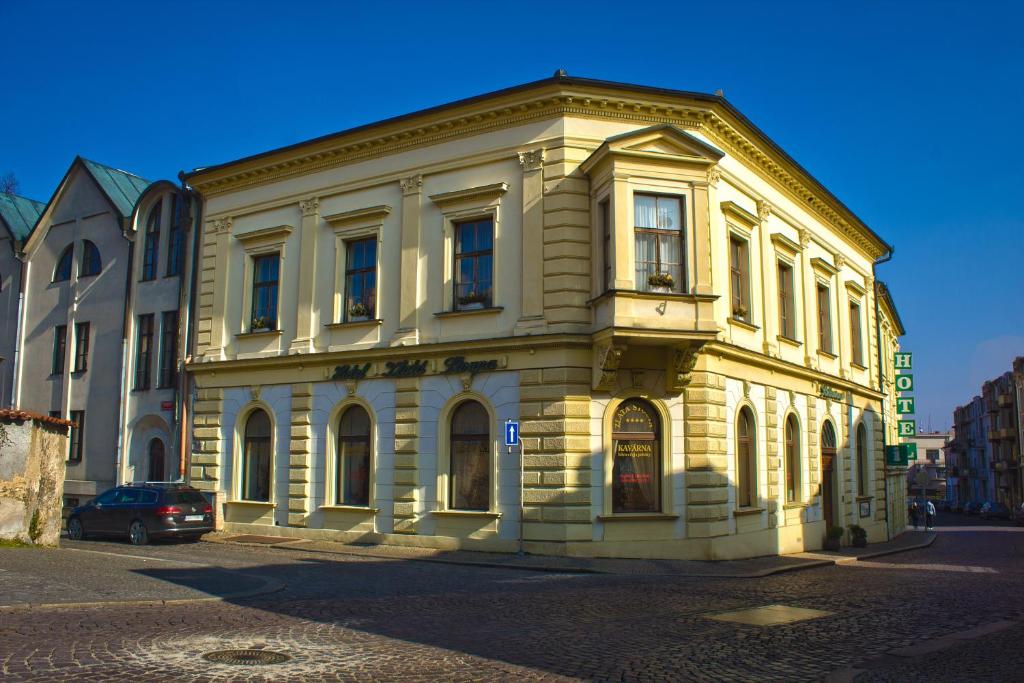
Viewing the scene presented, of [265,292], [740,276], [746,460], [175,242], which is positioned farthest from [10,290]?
[746,460]

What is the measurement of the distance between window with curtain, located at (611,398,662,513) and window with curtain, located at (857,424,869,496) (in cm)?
1436

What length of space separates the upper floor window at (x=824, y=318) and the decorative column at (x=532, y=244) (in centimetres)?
1241

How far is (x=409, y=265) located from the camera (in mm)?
22109

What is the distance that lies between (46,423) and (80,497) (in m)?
10.7

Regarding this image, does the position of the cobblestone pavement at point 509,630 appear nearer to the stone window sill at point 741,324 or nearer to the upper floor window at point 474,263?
the upper floor window at point 474,263

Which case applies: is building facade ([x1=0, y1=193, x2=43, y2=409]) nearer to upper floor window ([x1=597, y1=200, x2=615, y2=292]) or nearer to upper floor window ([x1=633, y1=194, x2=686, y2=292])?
upper floor window ([x1=597, y1=200, x2=615, y2=292])

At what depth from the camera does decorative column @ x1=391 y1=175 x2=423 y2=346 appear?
71.8 feet

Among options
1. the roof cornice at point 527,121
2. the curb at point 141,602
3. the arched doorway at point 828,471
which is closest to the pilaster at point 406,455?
the roof cornice at point 527,121

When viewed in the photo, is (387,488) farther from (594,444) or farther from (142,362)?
(142,362)

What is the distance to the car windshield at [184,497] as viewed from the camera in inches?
863

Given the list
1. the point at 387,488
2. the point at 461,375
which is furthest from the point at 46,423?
the point at 461,375

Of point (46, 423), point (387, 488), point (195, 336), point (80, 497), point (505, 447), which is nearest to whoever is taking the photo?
point (46, 423)

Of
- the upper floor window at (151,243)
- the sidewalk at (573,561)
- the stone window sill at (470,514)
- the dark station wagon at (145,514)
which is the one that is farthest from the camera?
the upper floor window at (151,243)

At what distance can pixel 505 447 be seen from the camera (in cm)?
2016
